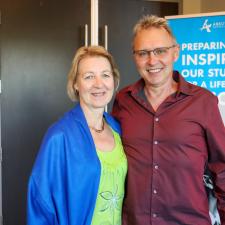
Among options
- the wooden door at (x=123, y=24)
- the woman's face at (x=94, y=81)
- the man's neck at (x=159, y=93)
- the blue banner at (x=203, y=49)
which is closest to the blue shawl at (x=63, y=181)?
the woman's face at (x=94, y=81)

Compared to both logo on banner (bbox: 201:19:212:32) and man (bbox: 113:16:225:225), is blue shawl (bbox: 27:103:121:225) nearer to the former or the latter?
man (bbox: 113:16:225:225)

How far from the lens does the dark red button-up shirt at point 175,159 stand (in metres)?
1.46

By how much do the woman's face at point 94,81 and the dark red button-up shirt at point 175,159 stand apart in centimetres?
20

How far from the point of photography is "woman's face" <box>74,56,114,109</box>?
4.89 ft

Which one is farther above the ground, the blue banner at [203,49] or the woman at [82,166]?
the blue banner at [203,49]

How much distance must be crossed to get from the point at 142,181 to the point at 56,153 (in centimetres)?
39

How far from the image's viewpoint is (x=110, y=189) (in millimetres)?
1440

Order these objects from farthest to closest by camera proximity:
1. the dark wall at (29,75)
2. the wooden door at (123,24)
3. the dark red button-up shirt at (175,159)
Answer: the wooden door at (123,24)
the dark wall at (29,75)
the dark red button-up shirt at (175,159)

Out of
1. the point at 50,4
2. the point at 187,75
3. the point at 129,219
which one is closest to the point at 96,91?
the point at 129,219

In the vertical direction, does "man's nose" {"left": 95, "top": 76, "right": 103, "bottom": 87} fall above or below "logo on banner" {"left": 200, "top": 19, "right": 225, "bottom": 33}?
below

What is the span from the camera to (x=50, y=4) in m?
2.98

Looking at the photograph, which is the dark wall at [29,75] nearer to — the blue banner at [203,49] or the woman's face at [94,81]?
the blue banner at [203,49]

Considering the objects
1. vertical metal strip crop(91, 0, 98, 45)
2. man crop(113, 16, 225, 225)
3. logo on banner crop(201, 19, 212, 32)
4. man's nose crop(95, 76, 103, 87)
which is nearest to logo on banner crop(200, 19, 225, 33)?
logo on banner crop(201, 19, 212, 32)

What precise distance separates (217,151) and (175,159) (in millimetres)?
186
